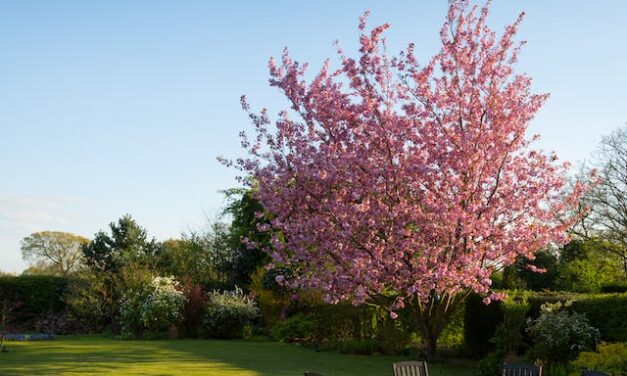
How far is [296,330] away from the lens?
861 inches

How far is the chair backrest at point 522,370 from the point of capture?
25.0 feet

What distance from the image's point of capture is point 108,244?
2998 centimetres

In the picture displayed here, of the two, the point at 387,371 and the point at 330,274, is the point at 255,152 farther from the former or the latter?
the point at 387,371

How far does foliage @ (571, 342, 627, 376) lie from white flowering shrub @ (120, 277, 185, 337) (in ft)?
48.0

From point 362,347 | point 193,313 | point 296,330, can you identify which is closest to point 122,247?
point 193,313

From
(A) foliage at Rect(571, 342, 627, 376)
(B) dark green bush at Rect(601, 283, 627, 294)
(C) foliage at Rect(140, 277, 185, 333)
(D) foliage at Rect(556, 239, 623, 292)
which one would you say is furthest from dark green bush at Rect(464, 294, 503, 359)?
(D) foliage at Rect(556, 239, 623, 292)

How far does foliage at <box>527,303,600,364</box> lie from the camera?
13727mm

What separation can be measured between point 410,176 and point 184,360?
6.69 metres

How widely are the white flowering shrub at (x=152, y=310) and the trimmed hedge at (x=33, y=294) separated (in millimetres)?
5919

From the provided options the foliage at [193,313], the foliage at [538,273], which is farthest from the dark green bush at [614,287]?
the foliage at [193,313]

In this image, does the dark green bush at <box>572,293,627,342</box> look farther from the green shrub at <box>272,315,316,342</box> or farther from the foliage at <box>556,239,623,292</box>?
the foliage at <box>556,239,623,292</box>

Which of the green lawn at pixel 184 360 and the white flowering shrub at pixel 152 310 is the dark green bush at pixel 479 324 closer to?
the green lawn at pixel 184 360

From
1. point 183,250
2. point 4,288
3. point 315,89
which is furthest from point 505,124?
point 183,250

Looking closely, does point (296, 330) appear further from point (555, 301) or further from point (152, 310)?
point (555, 301)
